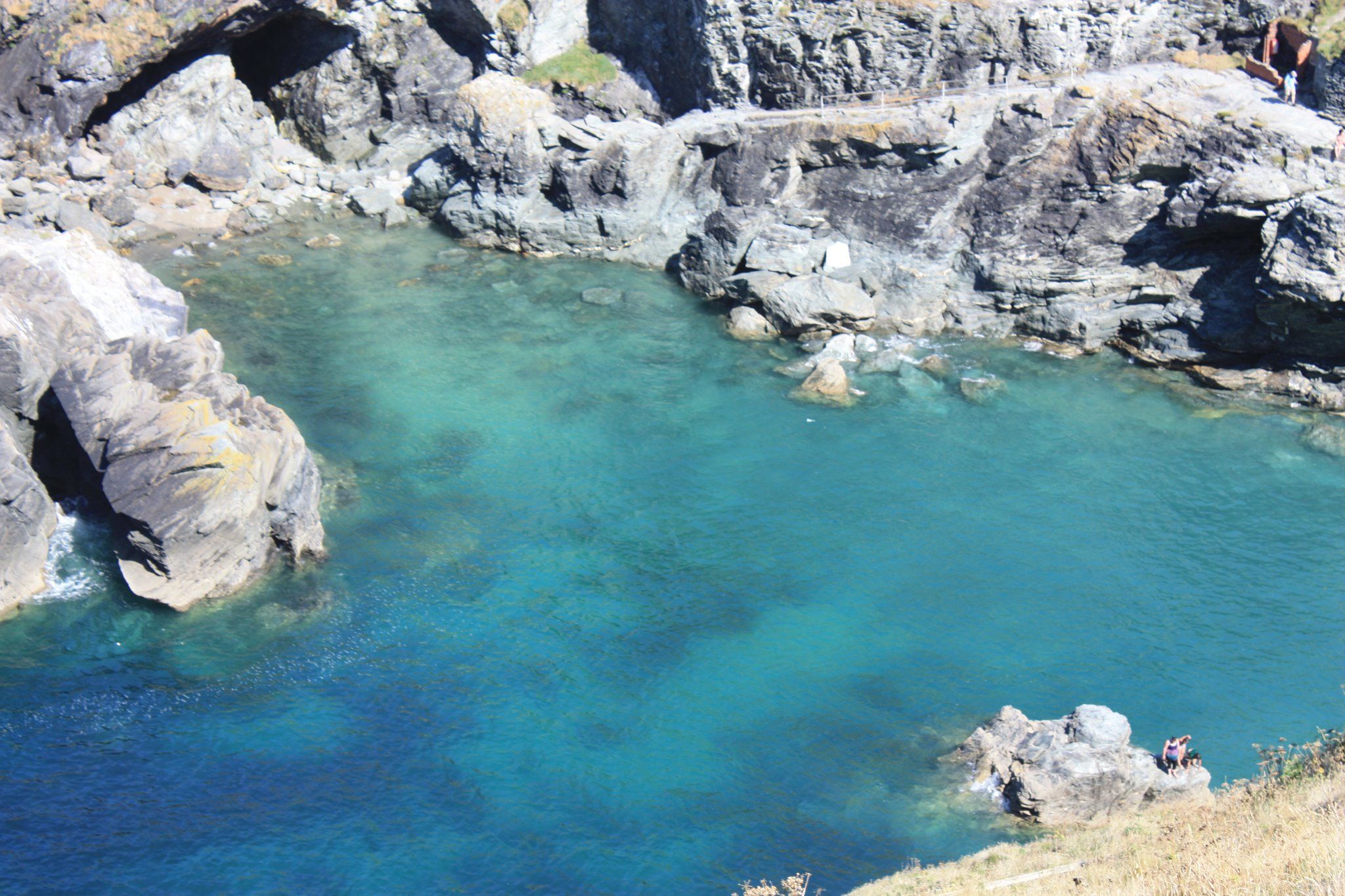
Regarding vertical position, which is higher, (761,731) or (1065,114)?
(1065,114)

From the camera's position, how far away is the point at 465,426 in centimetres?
4909

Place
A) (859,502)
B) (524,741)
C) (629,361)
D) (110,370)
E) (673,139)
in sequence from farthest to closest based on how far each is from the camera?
(673,139) < (629,361) < (859,502) < (110,370) < (524,741)

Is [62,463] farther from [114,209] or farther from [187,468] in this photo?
[114,209]

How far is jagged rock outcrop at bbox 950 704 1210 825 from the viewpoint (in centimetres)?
3117

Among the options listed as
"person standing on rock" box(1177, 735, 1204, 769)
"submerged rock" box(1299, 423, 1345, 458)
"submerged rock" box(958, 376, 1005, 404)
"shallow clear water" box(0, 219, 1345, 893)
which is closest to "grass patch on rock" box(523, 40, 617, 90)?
"shallow clear water" box(0, 219, 1345, 893)

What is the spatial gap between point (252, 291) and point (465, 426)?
57.3ft

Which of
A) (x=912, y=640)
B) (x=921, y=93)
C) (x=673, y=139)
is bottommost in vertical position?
(x=912, y=640)

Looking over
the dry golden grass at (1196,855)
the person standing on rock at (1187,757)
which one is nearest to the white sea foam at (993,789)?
the dry golden grass at (1196,855)

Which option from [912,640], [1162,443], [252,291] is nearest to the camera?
[912,640]

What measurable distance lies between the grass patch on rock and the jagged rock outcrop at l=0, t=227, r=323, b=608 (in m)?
32.1

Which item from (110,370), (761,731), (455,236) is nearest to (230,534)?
(110,370)

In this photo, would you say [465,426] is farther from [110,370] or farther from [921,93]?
[921,93]

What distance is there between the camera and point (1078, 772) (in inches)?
1224

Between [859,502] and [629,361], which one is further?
[629,361]
